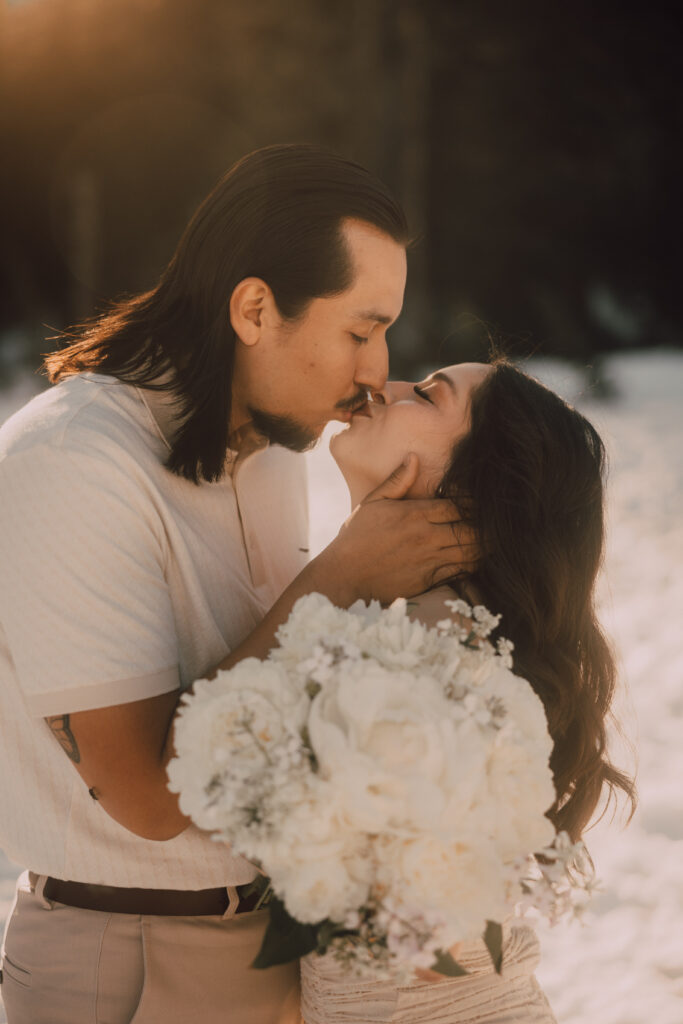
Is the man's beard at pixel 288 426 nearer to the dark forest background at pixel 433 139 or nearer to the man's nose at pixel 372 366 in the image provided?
the man's nose at pixel 372 366

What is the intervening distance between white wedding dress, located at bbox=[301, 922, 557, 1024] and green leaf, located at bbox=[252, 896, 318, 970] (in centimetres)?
63

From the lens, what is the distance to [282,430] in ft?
9.90

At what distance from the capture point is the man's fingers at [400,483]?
9.06 ft

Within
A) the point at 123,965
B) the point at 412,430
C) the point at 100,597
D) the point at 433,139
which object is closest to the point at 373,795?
the point at 100,597

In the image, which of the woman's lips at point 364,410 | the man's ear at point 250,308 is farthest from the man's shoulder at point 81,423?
the woman's lips at point 364,410

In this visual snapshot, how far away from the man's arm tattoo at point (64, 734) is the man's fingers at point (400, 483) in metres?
1.03

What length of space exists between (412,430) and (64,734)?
4.19ft

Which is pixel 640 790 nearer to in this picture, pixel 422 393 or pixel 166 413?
pixel 422 393

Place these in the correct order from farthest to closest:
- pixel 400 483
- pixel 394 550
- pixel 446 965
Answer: pixel 400 483 < pixel 394 550 < pixel 446 965

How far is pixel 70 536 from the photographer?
205cm

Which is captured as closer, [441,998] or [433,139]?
[441,998]

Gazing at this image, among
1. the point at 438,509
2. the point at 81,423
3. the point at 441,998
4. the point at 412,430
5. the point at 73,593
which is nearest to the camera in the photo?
the point at 73,593

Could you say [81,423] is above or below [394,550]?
above

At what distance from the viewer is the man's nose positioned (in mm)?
2939
